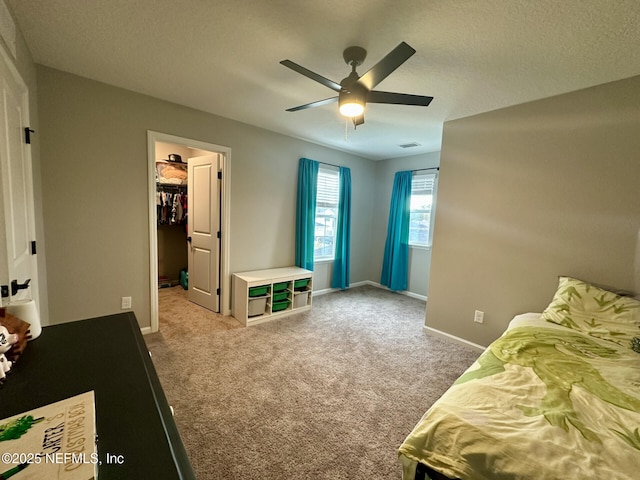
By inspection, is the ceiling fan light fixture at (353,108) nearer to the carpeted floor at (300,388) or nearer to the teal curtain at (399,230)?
the carpeted floor at (300,388)

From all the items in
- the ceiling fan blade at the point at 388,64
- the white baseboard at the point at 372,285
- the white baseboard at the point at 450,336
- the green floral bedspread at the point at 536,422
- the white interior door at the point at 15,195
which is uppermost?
the ceiling fan blade at the point at 388,64

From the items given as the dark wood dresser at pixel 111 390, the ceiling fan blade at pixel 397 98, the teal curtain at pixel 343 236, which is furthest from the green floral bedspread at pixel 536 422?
the teal curtain at pixel 343 236

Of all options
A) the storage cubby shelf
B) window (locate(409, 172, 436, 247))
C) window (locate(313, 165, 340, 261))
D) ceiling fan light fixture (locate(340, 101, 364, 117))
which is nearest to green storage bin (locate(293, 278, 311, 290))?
the storage cubby shelf

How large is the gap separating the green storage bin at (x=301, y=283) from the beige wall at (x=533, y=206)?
5.42ft

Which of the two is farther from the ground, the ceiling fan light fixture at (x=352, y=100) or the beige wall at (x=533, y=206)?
the ceiling fan light fixture at (x=352, y=100)

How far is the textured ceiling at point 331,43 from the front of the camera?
1.46m

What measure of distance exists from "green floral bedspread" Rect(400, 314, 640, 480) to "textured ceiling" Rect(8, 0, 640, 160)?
1866mm

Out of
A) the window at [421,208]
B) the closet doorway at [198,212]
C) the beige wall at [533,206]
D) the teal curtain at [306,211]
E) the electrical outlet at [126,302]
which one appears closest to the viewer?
the beige wall at [533,206]

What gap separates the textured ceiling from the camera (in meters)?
1.46

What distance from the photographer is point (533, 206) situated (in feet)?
8.02

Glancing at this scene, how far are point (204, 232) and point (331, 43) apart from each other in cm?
280

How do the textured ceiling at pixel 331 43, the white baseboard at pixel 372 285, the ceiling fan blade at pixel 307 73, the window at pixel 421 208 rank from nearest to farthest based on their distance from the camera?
the textured ceiling at pixel 331 43, the ceiling fan blade at pixel 307 73, the window at pixel 421 208, the white baseboard at pixel 372 285

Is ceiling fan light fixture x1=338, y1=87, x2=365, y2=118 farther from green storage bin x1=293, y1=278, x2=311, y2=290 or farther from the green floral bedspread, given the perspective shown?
green storage bin x1=293, y1=278, x2=311, y2=290

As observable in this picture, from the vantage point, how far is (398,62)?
4.90ft
